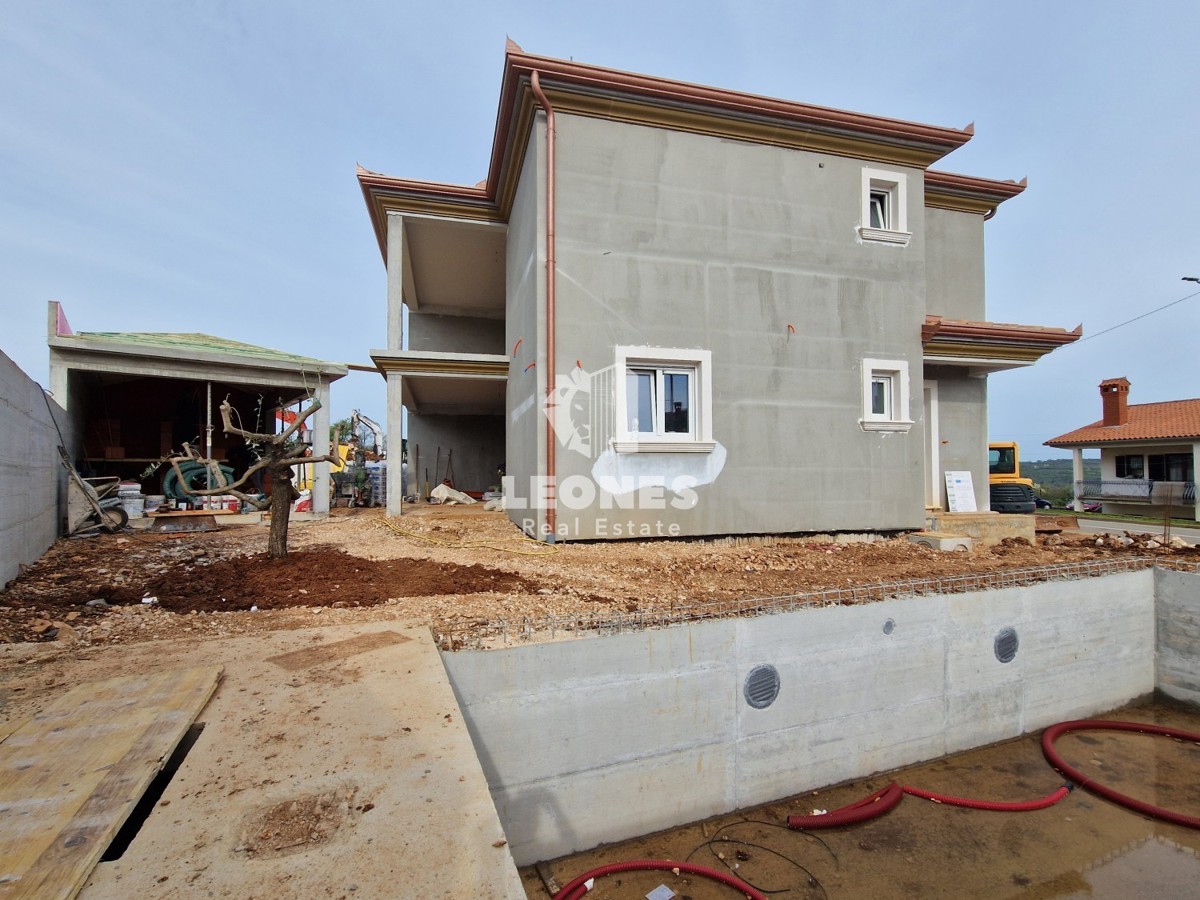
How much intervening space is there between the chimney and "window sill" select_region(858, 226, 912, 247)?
2165 centimetres

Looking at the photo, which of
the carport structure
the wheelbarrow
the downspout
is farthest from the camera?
the carport structure

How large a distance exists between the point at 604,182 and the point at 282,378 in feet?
23.1

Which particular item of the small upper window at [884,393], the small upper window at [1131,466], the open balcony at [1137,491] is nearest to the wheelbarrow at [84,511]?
the small upper window at [884,393]

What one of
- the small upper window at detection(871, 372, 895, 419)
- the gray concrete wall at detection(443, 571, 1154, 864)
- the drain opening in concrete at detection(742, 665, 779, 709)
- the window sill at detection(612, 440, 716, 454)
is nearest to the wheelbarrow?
the window sill at detection(612, 440, 716, 454)

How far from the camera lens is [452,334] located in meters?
13.8

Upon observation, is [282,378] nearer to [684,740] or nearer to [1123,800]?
[684,740]

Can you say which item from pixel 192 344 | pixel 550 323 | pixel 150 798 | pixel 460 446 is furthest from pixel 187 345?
pixel 150 798

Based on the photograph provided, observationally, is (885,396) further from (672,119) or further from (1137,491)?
(1137,491)

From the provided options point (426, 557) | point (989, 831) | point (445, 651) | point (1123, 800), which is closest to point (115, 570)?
point (426, 557)

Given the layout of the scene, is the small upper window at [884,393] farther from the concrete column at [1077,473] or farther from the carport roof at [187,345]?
the concrete column at [1077,473]

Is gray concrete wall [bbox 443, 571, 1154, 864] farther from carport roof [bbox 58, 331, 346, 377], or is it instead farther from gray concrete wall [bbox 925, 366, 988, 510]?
carport roof [bbox 58, 331, 346, 377]

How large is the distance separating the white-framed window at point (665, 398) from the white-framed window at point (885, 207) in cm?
345

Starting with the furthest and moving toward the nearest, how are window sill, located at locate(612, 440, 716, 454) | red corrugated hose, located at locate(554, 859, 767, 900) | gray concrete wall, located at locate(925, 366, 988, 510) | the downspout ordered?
gray concrete wall, located at locate(925, 366, 988, 510)
window sill, located at locate(612, 440, 716, 454)
the downspout
red corrugated hose, located at locate(554, 859, 767, 900)

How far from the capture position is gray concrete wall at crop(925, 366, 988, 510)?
9594mm
